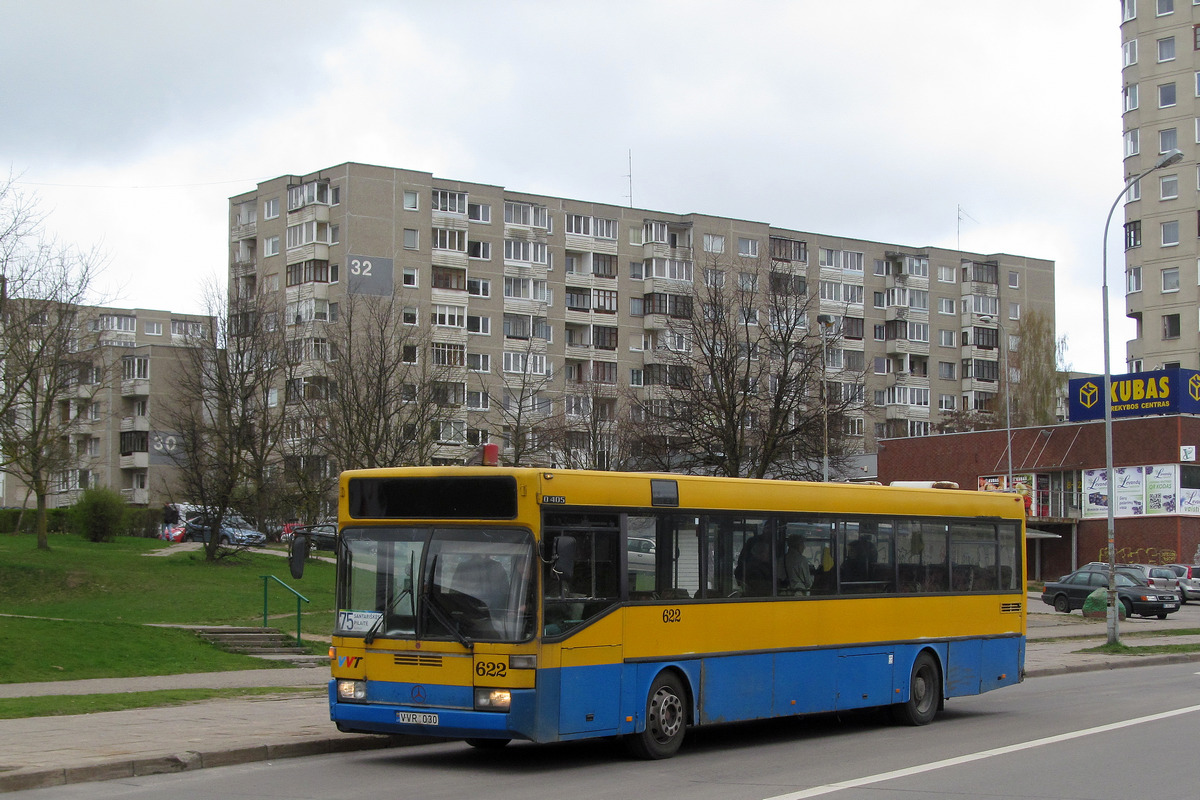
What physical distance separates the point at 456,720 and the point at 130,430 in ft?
322

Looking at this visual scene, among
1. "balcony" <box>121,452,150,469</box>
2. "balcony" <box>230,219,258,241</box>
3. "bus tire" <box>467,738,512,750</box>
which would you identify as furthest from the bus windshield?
"balcony" <box>121,452,150,469</box>

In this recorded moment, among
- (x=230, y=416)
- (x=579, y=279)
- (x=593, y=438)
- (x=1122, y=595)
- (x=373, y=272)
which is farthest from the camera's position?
(x=579, y=279)

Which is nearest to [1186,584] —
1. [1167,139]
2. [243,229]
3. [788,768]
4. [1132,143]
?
[1167,139]

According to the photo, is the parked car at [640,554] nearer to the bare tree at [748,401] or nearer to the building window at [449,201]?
the bare tree at [748,401]

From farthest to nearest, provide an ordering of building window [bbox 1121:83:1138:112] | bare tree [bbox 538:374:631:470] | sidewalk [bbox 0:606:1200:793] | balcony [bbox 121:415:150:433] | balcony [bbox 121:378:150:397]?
balcony [bbox 121:378:150:397], balcony [bbox 121:415:150:433], building window [bbox 1121:83:1138:112], bare tree [bbox 538:374:631:470], sidewalk [bbox 0:606:1200:793]

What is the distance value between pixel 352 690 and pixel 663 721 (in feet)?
9.72

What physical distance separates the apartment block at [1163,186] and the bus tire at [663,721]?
76048mm

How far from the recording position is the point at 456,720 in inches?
448

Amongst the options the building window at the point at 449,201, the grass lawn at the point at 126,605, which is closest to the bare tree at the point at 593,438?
the grass lawn at the point at 126,605

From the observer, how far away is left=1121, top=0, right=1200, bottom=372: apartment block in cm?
8112

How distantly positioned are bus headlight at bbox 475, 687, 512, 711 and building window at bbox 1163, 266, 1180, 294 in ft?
262

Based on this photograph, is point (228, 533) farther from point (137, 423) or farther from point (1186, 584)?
point (137, 423)

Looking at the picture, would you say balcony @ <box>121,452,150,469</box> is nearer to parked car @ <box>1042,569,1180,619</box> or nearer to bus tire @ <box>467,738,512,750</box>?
parked car @ <box>1042,569,1180,619</box>

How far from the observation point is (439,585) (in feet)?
38.6
